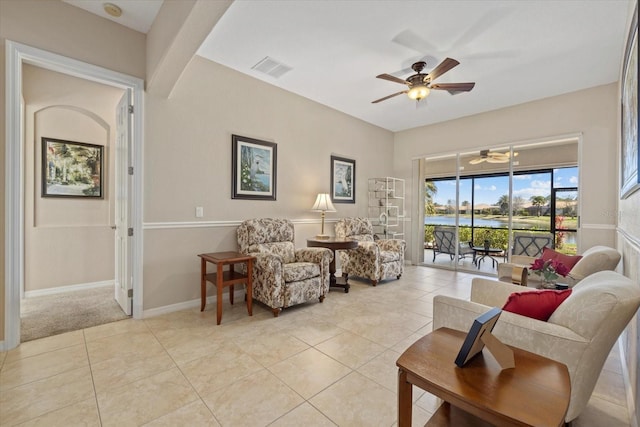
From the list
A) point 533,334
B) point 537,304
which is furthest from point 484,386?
point 537,304

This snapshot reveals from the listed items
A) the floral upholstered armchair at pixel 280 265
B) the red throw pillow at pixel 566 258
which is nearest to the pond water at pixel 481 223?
the red throw pillow at pixel 566 258

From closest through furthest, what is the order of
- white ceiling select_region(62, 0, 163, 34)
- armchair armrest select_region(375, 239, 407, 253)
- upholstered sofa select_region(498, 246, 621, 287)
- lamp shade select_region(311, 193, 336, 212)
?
upholstered sofa select_region(498, 246, 621, 287)
white ceiling select_region(62, 0, 163, 34)
lamp shade select_region(311, 193, 336, 212)
armchair armrest select_region(375, 239, 407, 253)

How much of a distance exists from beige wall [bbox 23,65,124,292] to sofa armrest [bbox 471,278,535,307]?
4892mm

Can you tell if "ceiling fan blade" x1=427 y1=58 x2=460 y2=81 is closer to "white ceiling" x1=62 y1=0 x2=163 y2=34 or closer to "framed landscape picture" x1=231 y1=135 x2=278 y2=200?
"framed landscape picture" x1=231 y1=135 x2=278 y2=200

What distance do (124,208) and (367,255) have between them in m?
3.22

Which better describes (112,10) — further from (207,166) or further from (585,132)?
(585,132)

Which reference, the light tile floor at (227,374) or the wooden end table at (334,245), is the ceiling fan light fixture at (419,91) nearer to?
the wooden end table at (334,245)

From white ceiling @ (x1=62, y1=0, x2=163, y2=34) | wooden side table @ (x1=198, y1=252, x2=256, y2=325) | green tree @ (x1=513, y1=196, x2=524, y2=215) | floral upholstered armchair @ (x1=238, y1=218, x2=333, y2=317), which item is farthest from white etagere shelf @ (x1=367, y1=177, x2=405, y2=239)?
white ceiling @ (x1=62, y1=0, x2=163, y2=34)

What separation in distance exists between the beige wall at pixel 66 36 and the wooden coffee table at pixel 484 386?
3.19m

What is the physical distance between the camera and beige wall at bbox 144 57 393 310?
10.1ft

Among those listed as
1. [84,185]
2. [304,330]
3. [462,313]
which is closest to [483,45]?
[462,313]

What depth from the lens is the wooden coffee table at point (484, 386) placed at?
0.81m

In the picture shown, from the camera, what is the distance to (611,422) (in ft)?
5.18

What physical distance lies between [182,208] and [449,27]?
3.40 meters
